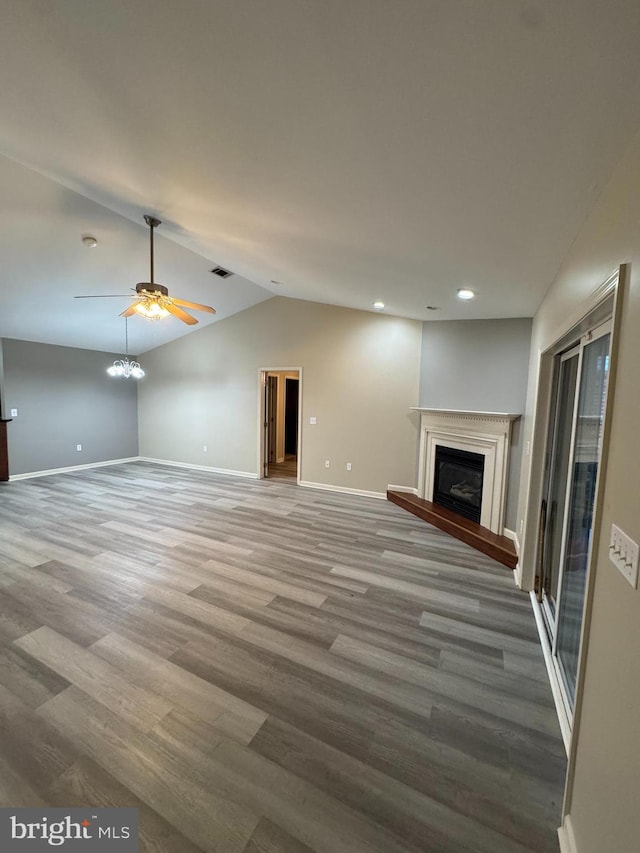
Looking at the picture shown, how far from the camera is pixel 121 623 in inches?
91.8

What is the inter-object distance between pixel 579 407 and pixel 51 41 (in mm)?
2931

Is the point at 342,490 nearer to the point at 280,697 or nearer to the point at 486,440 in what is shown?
the point at 486,440

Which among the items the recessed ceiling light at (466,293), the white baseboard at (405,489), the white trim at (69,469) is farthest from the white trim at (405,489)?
the white trim at (69,469)

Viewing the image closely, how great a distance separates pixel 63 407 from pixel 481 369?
24.4 feet

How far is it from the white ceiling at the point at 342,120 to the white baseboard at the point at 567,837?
2.35 metres

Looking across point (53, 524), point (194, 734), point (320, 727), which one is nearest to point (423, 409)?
point (320, 727)

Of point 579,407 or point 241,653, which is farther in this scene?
point 241,653

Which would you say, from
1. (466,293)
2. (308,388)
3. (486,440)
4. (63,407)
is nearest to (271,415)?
(308,388)

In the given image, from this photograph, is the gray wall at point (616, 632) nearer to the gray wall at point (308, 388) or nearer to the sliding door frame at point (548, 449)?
the sliding door frame at point (548, 449)

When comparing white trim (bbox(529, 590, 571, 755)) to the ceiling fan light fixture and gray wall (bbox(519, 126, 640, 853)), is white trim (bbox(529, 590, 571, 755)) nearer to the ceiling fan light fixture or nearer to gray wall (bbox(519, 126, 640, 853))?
gray wall (bbox(519, 126, 640, 853))

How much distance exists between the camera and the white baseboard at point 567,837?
1.15 meters

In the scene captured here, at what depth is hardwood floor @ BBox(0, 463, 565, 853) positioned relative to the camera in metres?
1.28

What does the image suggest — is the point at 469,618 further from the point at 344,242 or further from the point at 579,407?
the point at 344,242

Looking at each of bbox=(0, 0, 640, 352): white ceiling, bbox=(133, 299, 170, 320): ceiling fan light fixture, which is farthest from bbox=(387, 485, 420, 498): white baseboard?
bbox=(133, 299, 170, 320): ceiling fan light fixture
